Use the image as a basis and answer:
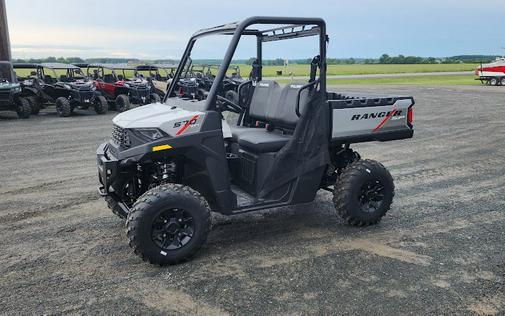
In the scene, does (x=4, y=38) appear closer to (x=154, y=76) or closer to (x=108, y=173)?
(x=154, y=76)

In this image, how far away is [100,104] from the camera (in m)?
16.9

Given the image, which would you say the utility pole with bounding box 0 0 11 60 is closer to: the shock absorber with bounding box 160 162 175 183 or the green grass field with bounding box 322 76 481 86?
the shock absorber with bounding box 160 162 175 183

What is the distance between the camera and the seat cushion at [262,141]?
473 cm

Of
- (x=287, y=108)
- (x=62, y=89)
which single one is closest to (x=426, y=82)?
(x=62, y=89)

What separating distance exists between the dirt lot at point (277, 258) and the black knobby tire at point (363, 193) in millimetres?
179

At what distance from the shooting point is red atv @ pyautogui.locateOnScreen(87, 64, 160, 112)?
17766 millimetres

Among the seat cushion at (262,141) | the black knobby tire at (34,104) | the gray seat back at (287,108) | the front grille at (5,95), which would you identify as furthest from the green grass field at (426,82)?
the seat cushion at (262,141)

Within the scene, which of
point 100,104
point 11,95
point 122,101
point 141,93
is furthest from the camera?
point 141,93

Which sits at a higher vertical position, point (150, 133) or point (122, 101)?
point (150, 133)

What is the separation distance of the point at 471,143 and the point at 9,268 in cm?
944

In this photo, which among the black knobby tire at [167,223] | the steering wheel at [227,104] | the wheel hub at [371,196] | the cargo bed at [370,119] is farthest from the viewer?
the wheel hub at [371,196]

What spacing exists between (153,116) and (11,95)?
12652mm

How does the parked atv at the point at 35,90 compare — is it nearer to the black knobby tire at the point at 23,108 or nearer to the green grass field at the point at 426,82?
the black knobby tire at the point at 23,108

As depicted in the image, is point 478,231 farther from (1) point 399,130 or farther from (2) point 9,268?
(2) point 9,268
